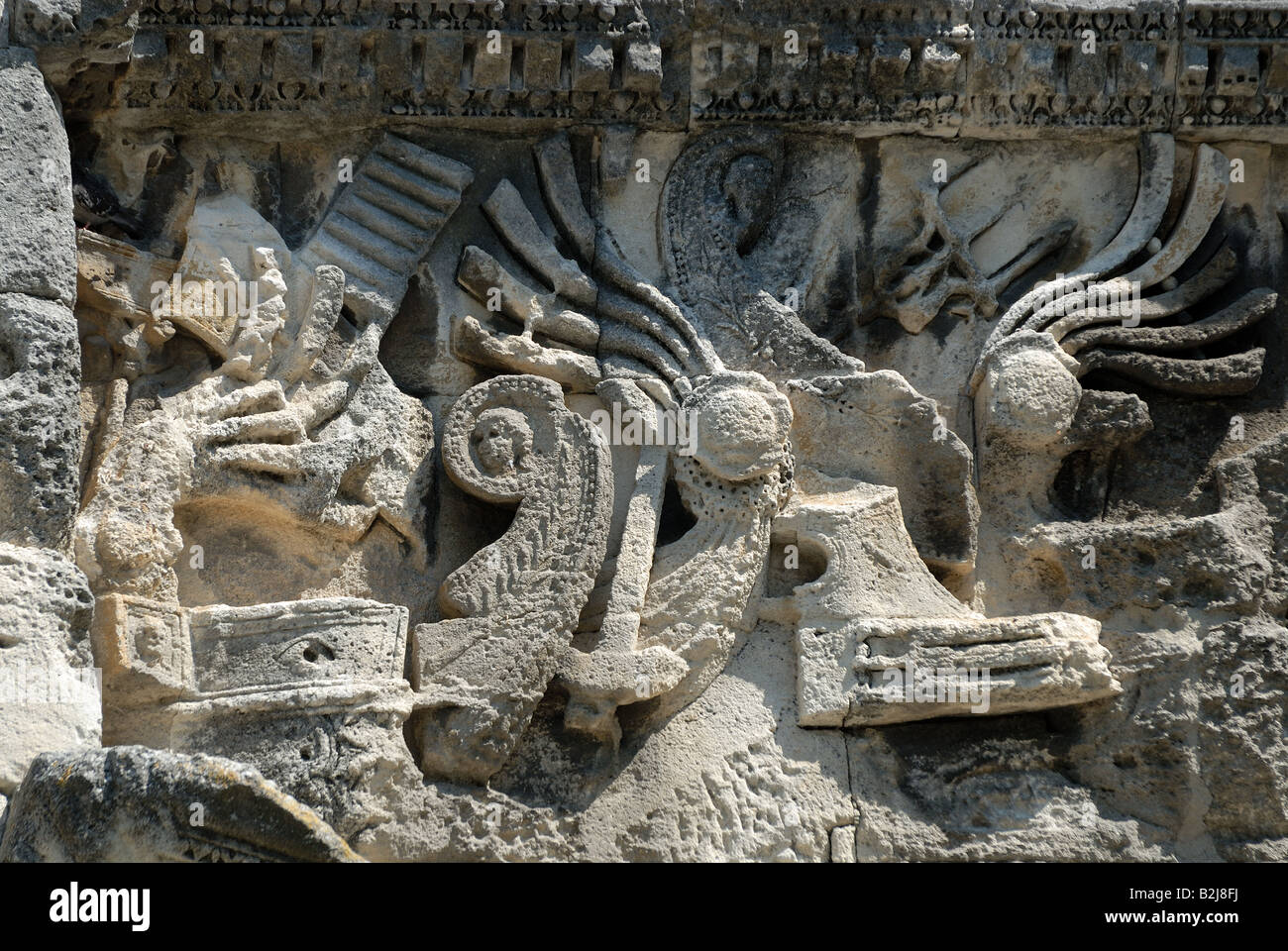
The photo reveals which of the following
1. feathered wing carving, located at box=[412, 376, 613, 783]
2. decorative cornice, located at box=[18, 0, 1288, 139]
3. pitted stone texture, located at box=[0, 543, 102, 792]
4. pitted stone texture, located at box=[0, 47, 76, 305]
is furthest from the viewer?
decorative cornice, located at box=[18, 0, 1288, 139]

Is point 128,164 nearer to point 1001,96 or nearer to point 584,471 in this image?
point 584,471

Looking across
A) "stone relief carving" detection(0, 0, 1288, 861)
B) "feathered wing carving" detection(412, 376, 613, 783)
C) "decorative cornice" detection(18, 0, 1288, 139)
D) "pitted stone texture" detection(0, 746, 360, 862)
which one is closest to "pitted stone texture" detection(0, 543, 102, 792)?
"stone relief carving" detection(0, 0, 1288, 861)

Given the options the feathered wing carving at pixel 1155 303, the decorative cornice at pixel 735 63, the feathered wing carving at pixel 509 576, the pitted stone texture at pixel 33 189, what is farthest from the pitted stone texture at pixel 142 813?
the feathered wing carving at pixel 1155 303

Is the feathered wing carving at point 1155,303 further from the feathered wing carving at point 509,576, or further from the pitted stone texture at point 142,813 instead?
the pitted stone texture at point 142,813

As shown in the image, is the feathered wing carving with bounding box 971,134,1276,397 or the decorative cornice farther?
the feathered wing carving with bounding box 971,134,1276,397

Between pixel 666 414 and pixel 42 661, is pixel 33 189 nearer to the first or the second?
pixel 42 661

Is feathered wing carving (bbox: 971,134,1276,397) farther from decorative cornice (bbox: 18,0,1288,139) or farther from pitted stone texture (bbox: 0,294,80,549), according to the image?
pitted stone texture (bbox: 0,294,80,549)

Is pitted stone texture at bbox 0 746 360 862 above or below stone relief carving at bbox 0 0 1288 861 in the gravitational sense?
below

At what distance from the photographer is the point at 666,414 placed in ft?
22.3

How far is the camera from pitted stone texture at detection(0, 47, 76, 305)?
6137mm

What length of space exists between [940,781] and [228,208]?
9.69 ft

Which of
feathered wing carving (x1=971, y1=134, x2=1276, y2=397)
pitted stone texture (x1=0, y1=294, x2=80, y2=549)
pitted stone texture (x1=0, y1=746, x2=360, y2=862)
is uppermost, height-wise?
feathered wing carving (x1=971, y1=134, x2=1276, y2=397)

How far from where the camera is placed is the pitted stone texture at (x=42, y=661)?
18.1ft

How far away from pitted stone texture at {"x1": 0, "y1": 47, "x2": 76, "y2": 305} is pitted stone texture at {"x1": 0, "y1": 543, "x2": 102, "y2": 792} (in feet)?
2.84
